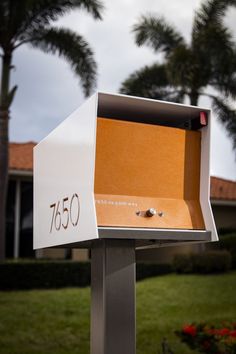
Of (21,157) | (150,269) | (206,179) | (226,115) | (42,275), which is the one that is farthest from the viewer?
(21,157)

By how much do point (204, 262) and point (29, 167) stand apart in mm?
6219

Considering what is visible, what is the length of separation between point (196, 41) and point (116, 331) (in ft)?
51.5

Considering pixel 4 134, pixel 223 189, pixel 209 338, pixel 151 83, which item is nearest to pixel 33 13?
pixel 4 134

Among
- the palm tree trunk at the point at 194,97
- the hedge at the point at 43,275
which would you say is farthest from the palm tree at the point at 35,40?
the palm tree trunk at the point at 194,97

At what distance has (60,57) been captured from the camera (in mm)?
16219

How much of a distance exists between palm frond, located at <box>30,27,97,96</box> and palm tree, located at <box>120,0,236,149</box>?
1.96 metres

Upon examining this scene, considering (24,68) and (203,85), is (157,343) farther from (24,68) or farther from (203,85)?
(203,85)

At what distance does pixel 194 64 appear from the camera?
16922mm

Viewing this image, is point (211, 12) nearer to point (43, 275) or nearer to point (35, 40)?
point (35, 40)

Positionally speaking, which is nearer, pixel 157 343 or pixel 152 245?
pixel 152 245

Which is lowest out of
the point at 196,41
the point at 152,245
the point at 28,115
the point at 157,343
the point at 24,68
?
the point at 157,343

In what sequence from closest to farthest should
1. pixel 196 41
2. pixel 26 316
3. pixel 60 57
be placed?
pixel 26 316 < pixel 60 57 < pixel 196 41

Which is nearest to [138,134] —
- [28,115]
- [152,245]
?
[152,245]

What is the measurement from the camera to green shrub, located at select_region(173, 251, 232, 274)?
15.3 metres
